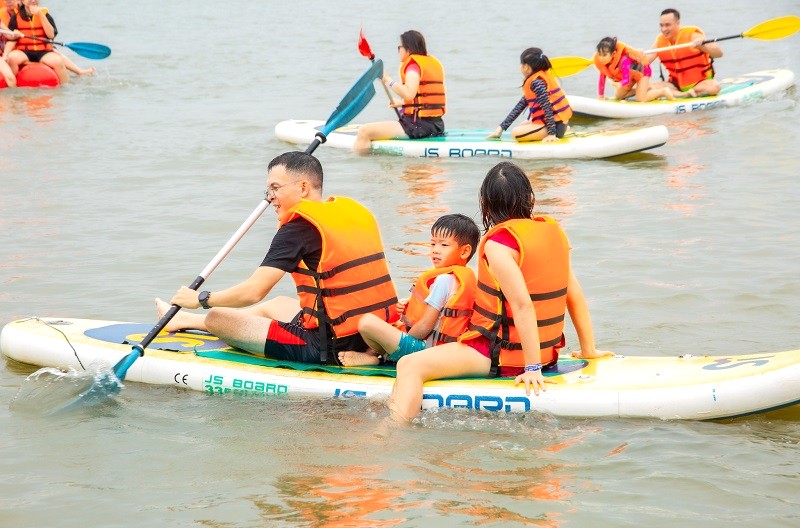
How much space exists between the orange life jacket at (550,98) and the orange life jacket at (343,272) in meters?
5.35

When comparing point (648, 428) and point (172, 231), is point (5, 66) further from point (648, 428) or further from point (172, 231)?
point (648, 428)

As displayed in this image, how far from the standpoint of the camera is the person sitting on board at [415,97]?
10.4m

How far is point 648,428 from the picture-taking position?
14.8 feet

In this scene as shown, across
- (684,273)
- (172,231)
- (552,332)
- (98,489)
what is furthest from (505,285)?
(172,231)

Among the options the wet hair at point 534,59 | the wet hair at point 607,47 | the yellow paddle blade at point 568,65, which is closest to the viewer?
the wet hair at point 534,59

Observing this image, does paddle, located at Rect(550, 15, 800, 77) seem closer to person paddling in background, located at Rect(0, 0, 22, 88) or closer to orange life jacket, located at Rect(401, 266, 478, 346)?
person paddling in background, located at Rect(0, 0, 22, 88)

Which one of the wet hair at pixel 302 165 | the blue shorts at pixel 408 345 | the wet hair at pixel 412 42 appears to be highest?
the wet hair at pixel 412 42

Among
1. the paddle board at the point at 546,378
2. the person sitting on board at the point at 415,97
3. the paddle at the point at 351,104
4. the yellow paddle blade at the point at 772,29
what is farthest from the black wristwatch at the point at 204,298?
the yellow paddle blade at the point at 772,29

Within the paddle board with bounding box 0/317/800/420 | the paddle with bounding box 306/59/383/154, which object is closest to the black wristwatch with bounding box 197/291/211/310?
the paddle board with bounding box 0/317/800/420

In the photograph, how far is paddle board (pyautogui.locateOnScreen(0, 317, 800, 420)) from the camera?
4477mm

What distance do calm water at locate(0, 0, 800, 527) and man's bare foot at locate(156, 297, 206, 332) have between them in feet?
1.44

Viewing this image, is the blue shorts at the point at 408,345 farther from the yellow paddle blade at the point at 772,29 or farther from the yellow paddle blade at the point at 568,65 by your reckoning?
the yellow paddle blade at the point at 772,29

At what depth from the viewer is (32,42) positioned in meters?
14.9

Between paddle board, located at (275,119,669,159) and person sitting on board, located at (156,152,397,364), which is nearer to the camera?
person sitting on board, located at (156,152,397,364)
